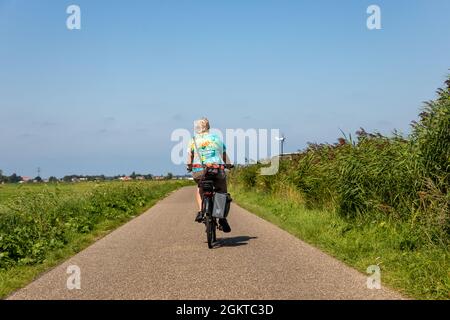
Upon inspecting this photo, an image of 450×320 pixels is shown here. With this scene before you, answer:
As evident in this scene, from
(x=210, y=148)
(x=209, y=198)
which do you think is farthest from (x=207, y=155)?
(x=209, y=198)

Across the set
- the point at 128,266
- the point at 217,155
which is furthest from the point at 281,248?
the point at 128,266

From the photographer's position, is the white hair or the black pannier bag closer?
the black pannier bag

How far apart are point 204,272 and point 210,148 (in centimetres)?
337

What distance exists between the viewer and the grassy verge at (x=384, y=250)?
6.21 meters

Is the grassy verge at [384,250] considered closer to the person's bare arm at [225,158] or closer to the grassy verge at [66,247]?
the person's bare arm at [225,158]

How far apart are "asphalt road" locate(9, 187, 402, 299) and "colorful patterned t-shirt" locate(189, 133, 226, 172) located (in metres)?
1.68

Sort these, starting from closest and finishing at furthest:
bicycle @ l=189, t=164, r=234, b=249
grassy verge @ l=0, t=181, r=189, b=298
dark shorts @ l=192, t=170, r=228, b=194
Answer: grassy verge @ l=0, t=181, r=189, b=298 → bicycle @ l=189, t=164, r=234, b=249 → dark shorts @ l=192, t=170, r=228, b=194

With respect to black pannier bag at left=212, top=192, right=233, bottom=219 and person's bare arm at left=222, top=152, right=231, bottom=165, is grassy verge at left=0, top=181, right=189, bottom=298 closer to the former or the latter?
black pannier bag at left=212, top=192, right=233, bottom=219

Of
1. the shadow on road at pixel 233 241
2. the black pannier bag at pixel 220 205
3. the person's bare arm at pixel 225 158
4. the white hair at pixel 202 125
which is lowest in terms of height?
the shadow on road at pixel 233 241

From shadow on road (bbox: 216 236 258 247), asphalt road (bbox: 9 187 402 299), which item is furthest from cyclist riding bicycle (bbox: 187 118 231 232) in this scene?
asphalt road (bbox: 9 187 402 299)

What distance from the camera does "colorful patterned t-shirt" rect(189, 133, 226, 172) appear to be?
10211mm

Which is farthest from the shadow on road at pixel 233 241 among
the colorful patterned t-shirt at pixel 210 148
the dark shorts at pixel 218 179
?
the colorful patterned t-shirt at pixel 210 148

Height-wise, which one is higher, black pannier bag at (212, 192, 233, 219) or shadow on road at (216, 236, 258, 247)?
black pannier bag at (212, 192, 233, 219)
